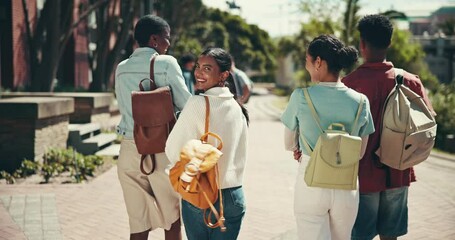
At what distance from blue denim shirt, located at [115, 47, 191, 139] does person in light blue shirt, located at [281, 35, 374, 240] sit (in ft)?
3.23

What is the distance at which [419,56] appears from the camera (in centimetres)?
4622

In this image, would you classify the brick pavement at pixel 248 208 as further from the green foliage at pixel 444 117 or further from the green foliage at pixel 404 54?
the green foliage at pixel 404 54

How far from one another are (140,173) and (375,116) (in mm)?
1630

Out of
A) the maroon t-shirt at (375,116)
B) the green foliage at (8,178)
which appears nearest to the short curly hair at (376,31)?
the maroon t-shirt at (375,116)

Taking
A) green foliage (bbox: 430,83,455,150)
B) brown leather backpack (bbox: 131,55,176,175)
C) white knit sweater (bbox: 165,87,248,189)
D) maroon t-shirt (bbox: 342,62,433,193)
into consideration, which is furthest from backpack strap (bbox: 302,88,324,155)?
green foliage (bbox: 430,83,455,150)

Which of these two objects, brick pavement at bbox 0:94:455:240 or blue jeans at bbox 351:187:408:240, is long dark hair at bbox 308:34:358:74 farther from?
brick pavement at bbox 0:94:455:240

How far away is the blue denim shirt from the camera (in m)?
4.50

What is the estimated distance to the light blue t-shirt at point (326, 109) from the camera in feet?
12.1

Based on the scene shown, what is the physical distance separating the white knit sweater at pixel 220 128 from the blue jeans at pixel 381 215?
876 mm

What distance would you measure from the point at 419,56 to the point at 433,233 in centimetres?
4168

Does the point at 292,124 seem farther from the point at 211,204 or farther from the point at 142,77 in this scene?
the point at 142,77

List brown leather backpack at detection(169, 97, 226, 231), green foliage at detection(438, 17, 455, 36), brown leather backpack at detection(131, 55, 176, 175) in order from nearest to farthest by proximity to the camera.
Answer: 1. brown leather backpack at detection(169, 97, 226, 231)
2. brown leather backpack at detection(131, 55, 176, 175)
3. green foliage at detection(438, 17, 455, 36)

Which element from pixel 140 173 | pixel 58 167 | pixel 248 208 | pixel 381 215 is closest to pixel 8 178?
pixel 58 167

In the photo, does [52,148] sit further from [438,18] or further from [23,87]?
[438,18]
